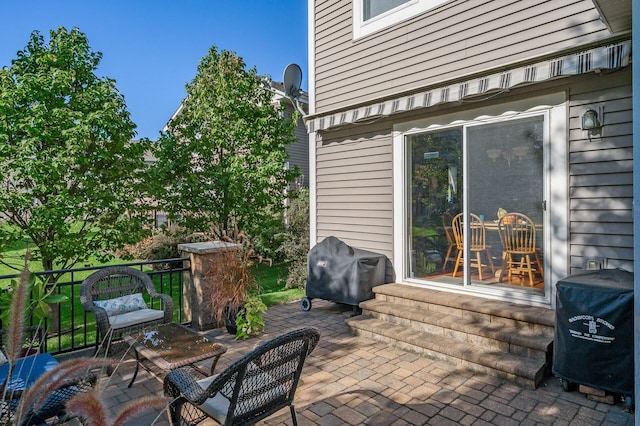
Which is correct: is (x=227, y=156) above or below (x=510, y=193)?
above

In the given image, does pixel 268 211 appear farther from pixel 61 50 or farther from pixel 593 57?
pixel 593 57

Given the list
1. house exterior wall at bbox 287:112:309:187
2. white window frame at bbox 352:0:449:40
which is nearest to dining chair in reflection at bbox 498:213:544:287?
white window frame at bbox 352:0:449:40

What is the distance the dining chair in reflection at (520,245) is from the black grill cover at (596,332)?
96 centimetres

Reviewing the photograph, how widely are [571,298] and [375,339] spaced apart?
84.1 inches

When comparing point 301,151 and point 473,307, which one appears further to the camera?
point 301,151

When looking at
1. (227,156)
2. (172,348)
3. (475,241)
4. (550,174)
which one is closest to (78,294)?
(227,156)

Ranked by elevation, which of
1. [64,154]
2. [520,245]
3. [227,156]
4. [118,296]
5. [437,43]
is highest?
[437,43]

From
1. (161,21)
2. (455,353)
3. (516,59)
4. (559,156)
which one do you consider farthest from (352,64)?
(161,21)

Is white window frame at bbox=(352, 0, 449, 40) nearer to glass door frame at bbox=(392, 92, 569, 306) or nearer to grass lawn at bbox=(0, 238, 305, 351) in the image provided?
glass door frame at bbox=(392, 92, 569, 306)

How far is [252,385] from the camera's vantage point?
7.52 ft

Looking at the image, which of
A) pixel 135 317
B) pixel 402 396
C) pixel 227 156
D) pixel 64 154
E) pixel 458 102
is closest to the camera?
pixel 402 396

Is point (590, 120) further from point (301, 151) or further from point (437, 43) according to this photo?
point (301, 151)

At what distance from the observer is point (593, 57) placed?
3.59m

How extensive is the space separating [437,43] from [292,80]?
3.05 m
